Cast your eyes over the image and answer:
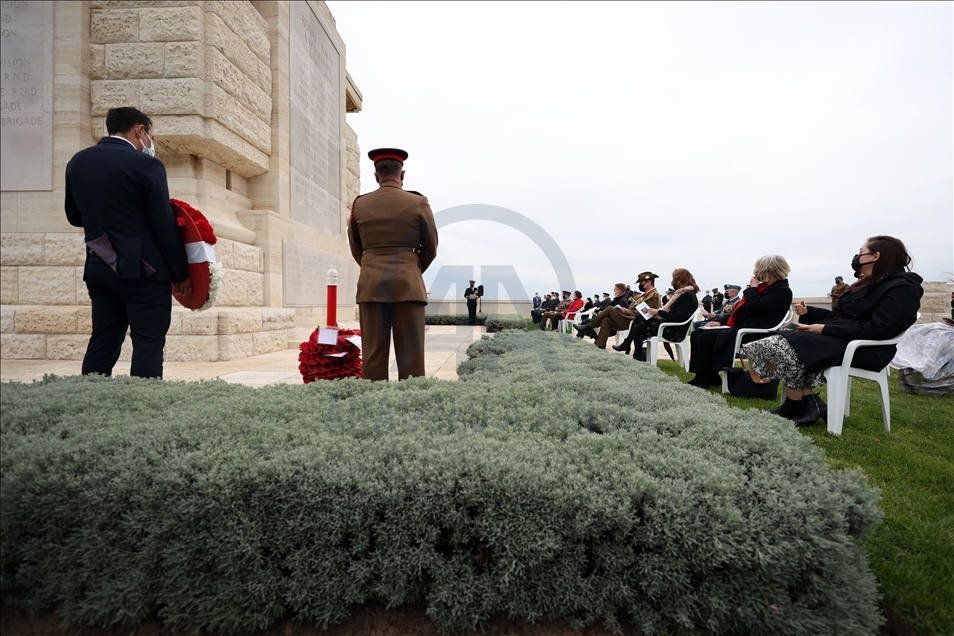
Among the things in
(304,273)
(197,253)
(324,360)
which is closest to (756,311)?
(324,360)

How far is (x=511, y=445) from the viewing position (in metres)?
1.89

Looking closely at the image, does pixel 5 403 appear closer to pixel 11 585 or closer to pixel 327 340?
pixel 11 585

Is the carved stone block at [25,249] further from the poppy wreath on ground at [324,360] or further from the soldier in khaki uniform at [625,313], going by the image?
the soldier in khaki uniform at [625,313]

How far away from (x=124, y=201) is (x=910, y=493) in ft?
17.3

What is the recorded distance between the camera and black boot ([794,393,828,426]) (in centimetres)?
418

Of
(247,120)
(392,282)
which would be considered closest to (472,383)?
(392,282)

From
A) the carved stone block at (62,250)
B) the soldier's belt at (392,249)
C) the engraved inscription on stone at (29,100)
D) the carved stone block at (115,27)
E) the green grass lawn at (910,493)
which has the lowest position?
the green grass lawn at (910,493)

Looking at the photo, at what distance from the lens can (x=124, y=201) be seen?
307 centimetres

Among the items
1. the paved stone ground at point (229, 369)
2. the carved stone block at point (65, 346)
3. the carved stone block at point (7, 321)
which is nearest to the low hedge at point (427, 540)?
the paved stone ground at point (229, 369)

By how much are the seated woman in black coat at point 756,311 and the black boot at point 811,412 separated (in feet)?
3.77

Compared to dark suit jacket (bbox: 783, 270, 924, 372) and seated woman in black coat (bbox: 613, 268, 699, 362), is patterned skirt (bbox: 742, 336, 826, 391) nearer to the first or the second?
dark suit jacket (bbox: 783, 270, 924, 372)

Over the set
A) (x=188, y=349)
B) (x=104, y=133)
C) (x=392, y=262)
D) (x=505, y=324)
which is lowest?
(x=188, y=349)

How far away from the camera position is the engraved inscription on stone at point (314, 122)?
979 cm

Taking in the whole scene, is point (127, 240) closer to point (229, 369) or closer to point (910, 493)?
point (229, 369)
